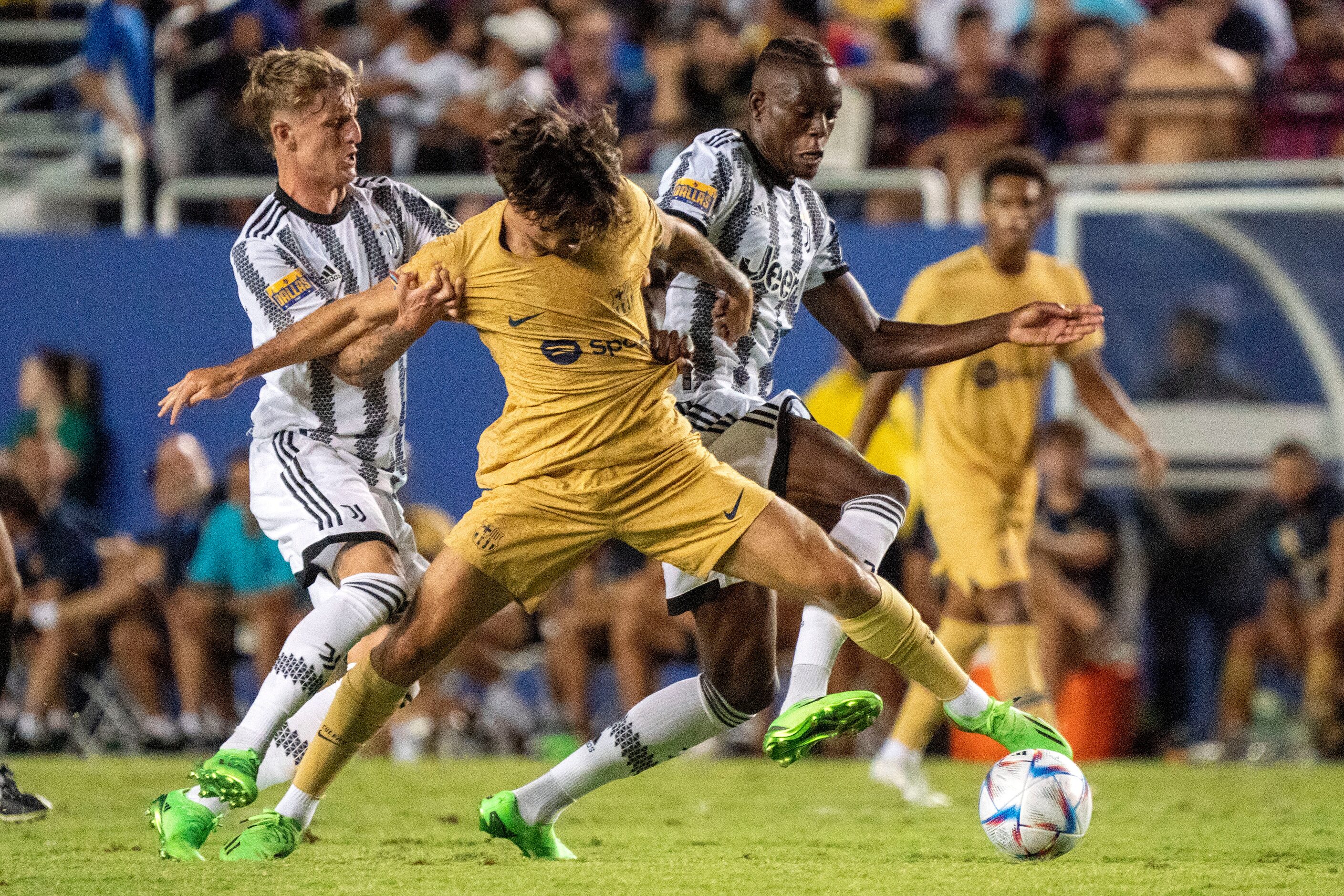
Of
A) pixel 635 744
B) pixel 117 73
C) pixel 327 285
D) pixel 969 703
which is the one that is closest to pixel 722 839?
pixel 635 744

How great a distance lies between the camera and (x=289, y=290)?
5.75m

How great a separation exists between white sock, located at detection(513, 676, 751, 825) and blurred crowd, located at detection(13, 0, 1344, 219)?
6.15 m

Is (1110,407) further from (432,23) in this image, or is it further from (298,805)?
(432,23)

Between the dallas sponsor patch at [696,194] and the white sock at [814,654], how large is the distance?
1366 millimetres

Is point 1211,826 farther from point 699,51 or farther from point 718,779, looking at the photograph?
point 699,51

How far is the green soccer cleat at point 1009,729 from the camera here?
567cm

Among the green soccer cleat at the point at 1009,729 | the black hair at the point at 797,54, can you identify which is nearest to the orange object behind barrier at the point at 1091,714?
the green soccer cleat at the point at 1009,729

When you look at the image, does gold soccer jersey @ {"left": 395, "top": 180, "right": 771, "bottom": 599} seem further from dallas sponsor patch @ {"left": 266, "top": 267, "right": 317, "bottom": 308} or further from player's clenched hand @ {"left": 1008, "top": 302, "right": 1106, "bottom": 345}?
player's clenched hand @ {"left": 1008, "top": 302, "right": 1106, "bottom": 345}

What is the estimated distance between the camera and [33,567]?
11.2 m

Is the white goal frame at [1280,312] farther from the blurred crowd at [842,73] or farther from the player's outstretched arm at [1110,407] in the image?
the player's outstretched arm at [1110,407]

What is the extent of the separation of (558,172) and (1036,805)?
240 centimetres

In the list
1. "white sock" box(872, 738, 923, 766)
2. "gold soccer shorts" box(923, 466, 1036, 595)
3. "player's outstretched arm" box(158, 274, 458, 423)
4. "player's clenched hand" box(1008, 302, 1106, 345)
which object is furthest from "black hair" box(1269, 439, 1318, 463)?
"player's outstretched arm" box(158, 274, 458, 423)

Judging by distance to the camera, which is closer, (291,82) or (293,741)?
(291,82)

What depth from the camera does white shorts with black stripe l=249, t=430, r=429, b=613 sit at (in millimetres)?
5762
